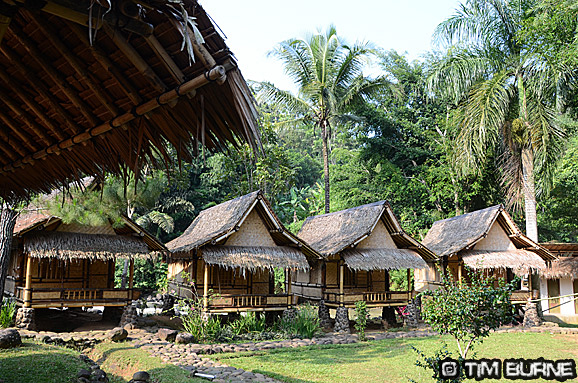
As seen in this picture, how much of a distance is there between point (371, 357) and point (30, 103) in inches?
425

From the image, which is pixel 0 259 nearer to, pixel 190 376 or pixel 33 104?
Answer: pixel 190 376

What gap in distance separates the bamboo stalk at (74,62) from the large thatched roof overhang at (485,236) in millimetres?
18024

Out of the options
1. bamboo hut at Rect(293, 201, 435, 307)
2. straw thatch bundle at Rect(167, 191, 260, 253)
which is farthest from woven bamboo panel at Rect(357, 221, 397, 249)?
straw thatch bundle at Rect(167, 191, 260, 253)

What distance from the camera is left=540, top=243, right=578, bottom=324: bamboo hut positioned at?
67.2 ft

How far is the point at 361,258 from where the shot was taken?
1692 centimetres

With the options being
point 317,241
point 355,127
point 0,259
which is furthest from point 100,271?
point 355,127

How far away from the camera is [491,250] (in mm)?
20016

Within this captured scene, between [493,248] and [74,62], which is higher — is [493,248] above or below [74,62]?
below

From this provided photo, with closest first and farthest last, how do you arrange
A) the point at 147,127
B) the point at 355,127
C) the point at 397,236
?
the point at 147,127, the point at 397,236, the point at 355,127

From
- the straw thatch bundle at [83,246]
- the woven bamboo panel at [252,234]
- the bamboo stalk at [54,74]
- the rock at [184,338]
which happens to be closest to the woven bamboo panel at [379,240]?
the woven bamboo panel at [252,234]

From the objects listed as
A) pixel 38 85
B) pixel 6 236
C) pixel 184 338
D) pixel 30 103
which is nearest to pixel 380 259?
pixel 184 338

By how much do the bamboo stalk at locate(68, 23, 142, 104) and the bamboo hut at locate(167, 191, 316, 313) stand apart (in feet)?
38.4

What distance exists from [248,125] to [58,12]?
113 centimetres

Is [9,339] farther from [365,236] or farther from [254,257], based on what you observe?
[365,236]
